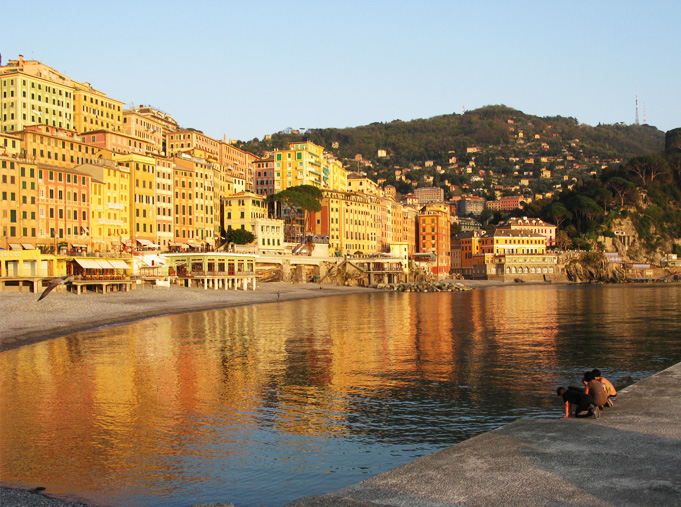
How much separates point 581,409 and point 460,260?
159968 mm

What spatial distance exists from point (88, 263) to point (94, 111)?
53.9 metres

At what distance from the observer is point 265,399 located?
2216 cm

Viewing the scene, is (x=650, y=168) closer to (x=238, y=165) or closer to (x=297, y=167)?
(x=297, y=167)

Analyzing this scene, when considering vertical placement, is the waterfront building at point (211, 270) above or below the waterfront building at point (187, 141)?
below

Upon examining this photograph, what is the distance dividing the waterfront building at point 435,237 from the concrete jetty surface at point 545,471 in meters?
146

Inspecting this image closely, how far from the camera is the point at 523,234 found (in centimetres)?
16450

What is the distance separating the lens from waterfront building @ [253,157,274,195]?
13938 centimetres

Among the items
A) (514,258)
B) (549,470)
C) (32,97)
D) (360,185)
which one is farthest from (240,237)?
(549,470)

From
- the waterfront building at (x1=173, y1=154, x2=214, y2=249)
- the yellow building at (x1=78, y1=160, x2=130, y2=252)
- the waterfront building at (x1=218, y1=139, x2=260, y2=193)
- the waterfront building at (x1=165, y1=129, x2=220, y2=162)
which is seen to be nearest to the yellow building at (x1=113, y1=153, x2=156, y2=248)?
the yellow building at (x1=78, y1=160, x2=130, y2=252)

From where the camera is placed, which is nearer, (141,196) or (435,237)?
(141,196)

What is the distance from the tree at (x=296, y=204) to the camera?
11700 centimetres

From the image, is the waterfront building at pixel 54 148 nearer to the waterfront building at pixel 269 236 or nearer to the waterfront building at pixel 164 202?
the waterfront building at pixel 164 202

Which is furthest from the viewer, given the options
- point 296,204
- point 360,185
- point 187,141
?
point 360,185

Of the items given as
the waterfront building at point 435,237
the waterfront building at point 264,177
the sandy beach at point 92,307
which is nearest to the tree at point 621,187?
the waterfront building at point 435,237
